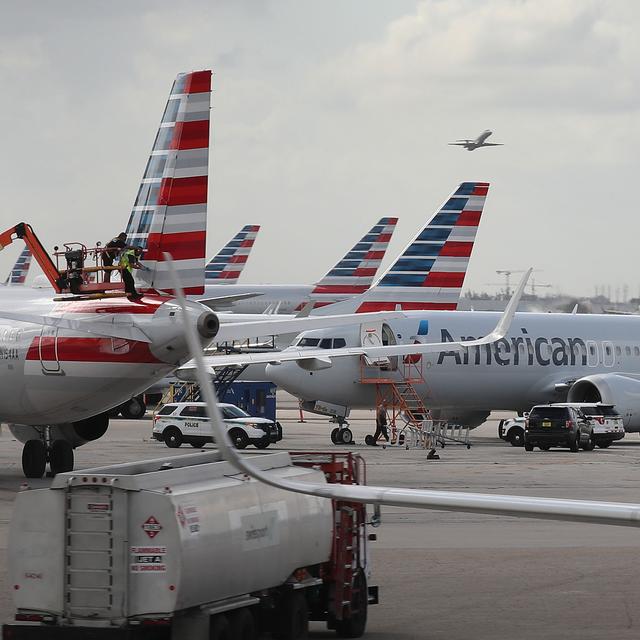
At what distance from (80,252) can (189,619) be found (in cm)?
1778

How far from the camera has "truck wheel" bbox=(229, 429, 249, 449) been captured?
4884cm

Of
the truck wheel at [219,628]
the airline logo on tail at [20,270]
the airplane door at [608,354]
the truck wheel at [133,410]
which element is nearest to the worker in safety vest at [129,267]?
the truck wheel at [219,628]

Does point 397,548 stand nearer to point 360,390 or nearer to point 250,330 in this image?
point 250,330

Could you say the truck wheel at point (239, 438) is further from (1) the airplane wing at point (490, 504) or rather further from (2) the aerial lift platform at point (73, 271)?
(1) the airplane wing at point (490, 504)

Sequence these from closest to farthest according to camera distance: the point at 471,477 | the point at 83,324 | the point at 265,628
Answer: the point at 265,628
the point at 83,324
the point at 471,477

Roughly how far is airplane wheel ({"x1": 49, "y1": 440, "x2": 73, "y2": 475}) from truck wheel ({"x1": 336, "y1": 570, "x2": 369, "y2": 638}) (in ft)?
60.4

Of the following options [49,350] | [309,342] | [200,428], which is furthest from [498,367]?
[49,350]

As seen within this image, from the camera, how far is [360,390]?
50.8 m

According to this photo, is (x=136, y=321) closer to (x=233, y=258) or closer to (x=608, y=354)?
(x=608, y=354)

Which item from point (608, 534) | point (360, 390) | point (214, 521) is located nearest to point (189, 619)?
point (214, 521)

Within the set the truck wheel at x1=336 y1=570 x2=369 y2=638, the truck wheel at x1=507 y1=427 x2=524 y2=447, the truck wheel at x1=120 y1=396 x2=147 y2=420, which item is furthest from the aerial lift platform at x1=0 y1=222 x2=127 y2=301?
the truck wheel at x1=120 y1=396 x2=147 y2=420

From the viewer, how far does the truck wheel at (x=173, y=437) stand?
→ 49.5 meters

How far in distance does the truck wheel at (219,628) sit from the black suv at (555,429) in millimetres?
35371

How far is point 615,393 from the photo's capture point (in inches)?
2110
